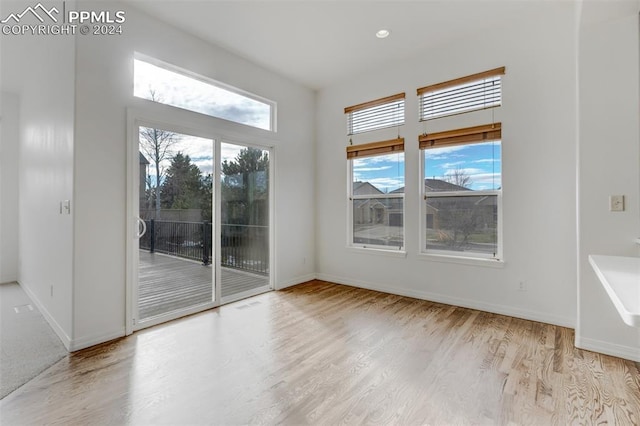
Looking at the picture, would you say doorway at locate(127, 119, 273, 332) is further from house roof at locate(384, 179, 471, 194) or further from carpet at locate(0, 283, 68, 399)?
house roof at locate(384, 179, 471, 194)

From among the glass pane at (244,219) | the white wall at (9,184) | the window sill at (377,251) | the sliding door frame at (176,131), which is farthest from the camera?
the white wall at (9,184)

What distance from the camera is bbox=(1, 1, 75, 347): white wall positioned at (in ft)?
8.83

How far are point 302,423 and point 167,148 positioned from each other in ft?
9.53

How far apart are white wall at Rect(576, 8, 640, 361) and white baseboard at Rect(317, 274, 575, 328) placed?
50cm

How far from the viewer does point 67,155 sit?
2.69 metres

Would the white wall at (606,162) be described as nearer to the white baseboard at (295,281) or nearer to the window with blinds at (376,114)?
the window with blinds at (376,114)

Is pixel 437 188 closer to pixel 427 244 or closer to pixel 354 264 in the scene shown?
pixel 427 244

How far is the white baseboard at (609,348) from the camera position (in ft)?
7.79

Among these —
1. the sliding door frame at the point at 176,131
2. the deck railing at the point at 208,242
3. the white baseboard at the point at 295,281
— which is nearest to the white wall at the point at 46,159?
the sliding door frame at the point at 176,131

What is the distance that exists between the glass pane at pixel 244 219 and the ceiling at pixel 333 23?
4.20 feet

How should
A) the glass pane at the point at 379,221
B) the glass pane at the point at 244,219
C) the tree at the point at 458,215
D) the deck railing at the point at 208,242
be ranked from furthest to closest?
the glass pane at the point at 379,221 → the glass pane at the point at 244,219 → the tree at the point at 458,215 → the deck railing at the point at 208,242

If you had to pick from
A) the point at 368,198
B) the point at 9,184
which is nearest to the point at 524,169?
the point at 368,198

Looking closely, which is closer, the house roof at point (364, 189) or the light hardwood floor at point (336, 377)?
the light hardwood floor at point (336, 377)

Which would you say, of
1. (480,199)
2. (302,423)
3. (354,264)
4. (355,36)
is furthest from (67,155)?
(480,199)
